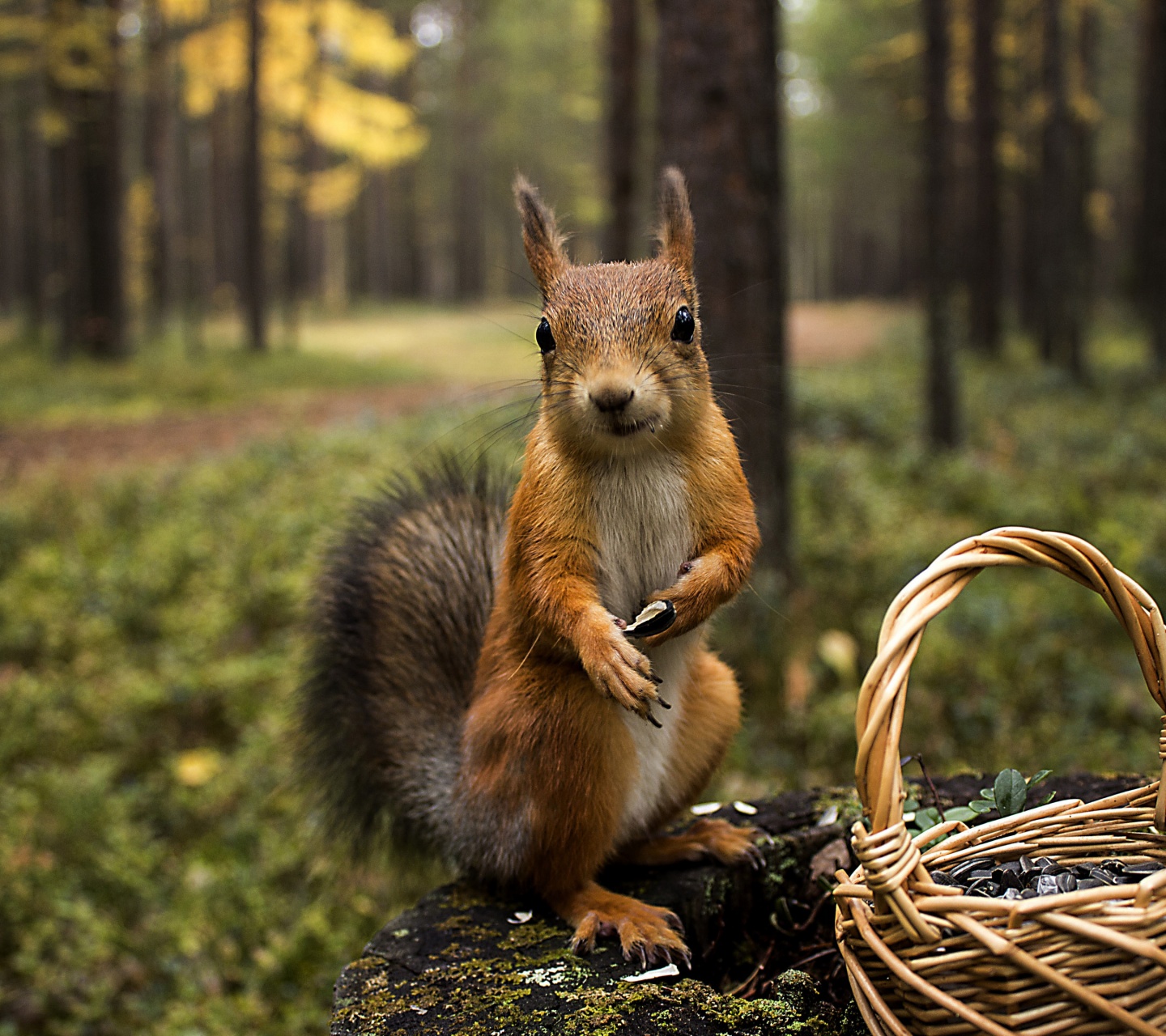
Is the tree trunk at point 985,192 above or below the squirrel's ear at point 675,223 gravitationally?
above

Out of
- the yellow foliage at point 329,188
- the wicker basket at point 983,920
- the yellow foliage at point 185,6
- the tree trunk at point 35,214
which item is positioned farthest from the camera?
the yellow foliage at point 329,188

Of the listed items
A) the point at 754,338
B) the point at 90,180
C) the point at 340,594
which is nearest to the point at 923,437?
the point at 754,338

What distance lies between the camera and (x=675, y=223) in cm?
192

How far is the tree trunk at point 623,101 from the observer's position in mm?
8195

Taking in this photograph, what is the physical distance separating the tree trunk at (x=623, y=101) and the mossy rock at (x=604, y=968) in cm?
680

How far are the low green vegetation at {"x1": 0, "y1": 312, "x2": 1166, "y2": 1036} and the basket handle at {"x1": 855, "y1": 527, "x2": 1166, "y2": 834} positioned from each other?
0.89 meters

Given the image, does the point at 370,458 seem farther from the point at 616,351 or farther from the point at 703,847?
the point at 616,351

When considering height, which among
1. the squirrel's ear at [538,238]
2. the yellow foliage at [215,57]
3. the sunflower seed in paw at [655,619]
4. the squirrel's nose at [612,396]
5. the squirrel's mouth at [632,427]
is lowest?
the sunflower seed in paw at [655,619]

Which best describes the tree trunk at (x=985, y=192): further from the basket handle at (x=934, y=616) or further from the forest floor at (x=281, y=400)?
the basket handle at (x=934, y=616)

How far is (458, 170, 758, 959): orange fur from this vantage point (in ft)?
5.32

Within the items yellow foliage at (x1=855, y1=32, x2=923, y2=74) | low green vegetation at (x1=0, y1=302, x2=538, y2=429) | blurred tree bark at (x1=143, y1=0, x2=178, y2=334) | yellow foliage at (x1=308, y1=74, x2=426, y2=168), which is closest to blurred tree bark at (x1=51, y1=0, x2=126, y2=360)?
low green vegetation at (x1=0, y1=302, x2=538, y2=429)

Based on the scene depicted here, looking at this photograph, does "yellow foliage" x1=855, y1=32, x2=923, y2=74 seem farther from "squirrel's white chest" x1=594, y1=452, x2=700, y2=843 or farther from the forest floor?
"squirrel's white chest" x1=594, y1=452, x2=700, y2=843

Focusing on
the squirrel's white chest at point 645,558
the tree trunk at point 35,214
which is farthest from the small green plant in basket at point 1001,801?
the tree trunk at point 35,214

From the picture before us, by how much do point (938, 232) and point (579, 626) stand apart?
277 inches
